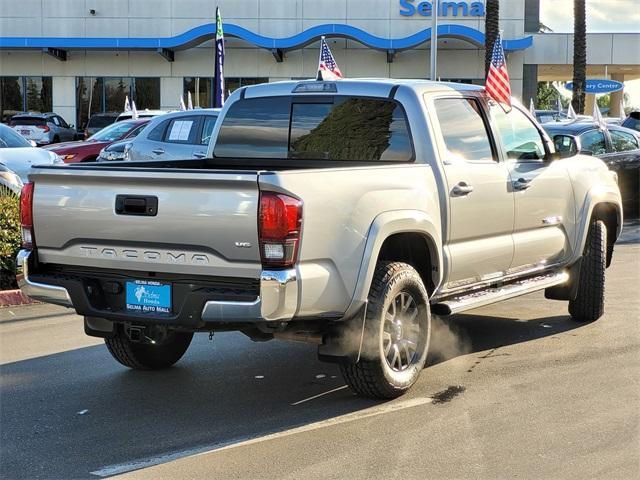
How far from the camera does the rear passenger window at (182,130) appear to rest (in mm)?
15289

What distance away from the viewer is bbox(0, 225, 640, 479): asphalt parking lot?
4695 millimetres

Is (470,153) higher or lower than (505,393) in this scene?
higher

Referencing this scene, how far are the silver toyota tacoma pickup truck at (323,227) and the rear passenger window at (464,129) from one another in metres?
0.02

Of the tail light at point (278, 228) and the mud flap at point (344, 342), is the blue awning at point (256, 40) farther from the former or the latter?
the tail light at point (278, 228)

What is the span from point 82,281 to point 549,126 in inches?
443

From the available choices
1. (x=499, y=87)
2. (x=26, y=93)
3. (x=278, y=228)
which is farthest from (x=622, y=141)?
(x=26, y=93)

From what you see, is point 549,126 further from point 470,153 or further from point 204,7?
point 204,7

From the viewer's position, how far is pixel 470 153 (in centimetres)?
666

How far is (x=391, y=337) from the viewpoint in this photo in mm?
5805

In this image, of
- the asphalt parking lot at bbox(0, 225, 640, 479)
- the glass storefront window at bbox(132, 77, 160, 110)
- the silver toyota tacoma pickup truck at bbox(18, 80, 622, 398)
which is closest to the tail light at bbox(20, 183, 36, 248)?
the silver toyota tacoma pickup truck at bbox(18, 80, 622, 398)

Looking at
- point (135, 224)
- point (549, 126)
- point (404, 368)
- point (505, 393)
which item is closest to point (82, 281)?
point (135, 224)

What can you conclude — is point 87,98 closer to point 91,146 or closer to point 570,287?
point 91,146

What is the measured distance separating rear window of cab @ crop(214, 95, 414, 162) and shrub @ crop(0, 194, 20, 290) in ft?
12.3

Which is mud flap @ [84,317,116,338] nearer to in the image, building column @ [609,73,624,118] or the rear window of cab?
the rear window of cab
